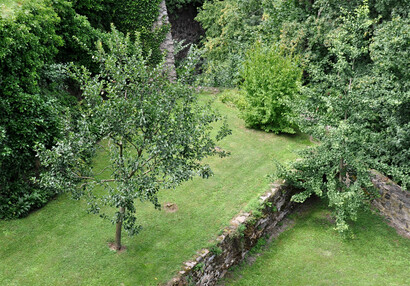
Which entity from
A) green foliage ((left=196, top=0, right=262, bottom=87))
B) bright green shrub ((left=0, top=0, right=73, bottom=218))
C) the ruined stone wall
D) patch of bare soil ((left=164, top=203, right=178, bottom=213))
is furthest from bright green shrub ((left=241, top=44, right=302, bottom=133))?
bright green shrub ((left=0, top=0, right=73, bottom=218))

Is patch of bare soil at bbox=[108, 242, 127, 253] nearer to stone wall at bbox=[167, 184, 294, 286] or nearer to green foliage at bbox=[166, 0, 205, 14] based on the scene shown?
stone wall at bbox=[167, 184, 294, 286]

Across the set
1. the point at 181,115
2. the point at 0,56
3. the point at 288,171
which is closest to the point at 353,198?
the point at 288,171

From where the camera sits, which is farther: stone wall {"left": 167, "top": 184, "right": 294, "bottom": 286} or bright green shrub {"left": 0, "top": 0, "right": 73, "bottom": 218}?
bright green shrub {"left": 0, "top": 0, "right": 73, "bottom": 218}

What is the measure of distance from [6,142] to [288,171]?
6847 millimetres

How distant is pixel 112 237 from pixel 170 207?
167 centimetres

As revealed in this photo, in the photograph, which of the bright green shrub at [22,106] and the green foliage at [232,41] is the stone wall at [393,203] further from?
the bright green shrub at [22,106]

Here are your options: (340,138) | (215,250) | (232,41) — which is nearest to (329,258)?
(340,138)

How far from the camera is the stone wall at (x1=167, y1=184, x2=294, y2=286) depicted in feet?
23.4

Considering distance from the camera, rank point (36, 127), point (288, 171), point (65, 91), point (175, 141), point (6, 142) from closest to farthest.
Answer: point (175, 141)
point (6, 142)
point (36, 127)
point (288, 171)
point (65, 91)

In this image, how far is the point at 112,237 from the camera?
301 inches

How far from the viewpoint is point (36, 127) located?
8273mm

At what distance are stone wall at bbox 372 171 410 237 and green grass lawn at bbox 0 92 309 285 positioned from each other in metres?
3.36

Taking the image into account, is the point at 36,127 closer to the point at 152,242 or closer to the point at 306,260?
the point at 152,242

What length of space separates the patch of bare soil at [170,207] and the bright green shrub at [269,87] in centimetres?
499
